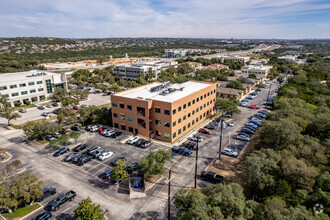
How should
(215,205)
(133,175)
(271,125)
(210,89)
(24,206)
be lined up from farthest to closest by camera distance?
(210,89)
(271,125)
(133,175)
(24,206)
(215,205)

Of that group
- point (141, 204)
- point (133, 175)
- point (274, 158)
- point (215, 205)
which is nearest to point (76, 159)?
point (133, 175)

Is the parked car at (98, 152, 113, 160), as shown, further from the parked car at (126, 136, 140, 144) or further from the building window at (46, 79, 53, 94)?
the building window at (46, 79, 53, 94)

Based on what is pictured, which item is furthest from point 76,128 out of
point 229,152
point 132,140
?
point 229,152

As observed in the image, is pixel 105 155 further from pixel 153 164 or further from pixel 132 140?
pixel 153 164

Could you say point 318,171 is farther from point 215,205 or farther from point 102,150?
point 102,150

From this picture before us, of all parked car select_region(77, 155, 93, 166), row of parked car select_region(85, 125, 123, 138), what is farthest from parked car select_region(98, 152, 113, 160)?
row of parked car select_region(85, 125, 123, 138)

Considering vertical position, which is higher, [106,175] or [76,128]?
[76,128]
